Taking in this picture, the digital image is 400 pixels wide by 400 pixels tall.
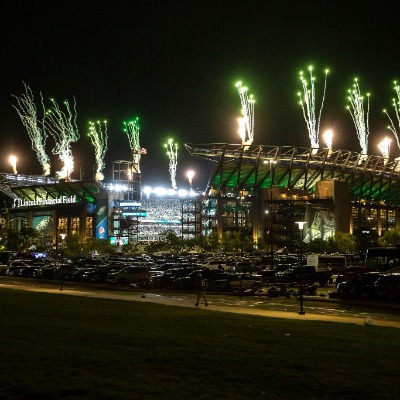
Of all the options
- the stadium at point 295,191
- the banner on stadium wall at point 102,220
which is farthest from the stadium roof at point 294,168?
the banner on stadium wall at point 102,220

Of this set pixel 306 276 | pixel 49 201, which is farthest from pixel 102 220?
pixel 306 276

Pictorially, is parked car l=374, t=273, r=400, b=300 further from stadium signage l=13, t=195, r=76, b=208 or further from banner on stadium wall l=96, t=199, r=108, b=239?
stadium signage l=13, t=195, r=76, b=208

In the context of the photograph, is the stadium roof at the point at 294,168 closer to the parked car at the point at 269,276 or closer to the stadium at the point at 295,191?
the stadium at the point at 295,191

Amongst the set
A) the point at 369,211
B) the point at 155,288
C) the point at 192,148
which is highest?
the point at 192,148

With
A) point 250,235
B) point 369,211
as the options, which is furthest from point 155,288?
point 369,211

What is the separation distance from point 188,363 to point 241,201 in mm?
148079

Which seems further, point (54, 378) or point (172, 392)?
point (54, 378)

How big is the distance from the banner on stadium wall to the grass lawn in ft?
487

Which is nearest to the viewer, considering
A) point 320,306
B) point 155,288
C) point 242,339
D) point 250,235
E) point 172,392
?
point 172,392

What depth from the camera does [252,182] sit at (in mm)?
162875

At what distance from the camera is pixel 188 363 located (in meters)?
10.5

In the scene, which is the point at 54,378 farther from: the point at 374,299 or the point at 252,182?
the point at 252,182

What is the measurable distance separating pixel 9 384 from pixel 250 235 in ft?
483

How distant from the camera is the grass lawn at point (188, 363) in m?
8.60
